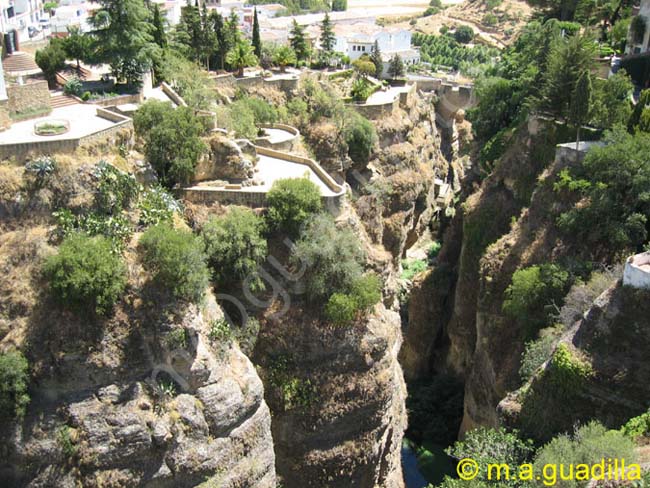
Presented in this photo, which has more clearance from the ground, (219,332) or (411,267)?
(219,332)

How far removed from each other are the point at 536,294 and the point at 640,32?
82.2 ft

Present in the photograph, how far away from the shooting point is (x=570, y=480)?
1894 cm

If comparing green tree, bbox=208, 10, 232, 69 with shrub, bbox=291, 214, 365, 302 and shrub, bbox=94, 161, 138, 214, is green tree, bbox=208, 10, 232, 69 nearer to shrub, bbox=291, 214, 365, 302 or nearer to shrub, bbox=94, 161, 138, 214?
shrub, bbox=291, 214, 365, 302

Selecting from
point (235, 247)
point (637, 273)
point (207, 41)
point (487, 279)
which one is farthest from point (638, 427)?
point (207, 41)

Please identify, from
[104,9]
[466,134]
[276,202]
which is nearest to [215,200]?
[276,202]

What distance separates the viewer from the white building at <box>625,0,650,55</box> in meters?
42.9

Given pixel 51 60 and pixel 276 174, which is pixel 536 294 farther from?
pixel 51 60

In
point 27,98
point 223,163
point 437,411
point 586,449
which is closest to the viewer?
point 586,449

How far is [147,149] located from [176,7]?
138 ft

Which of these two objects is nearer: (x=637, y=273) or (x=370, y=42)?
(x=637, y=273)

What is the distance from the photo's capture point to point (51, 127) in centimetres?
2611

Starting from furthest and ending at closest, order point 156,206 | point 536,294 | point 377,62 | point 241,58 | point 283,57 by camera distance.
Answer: point 377,62
point 283,57
point 241,58
point 536,294
point 156,206

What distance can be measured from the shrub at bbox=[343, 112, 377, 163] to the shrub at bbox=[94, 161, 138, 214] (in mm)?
18247

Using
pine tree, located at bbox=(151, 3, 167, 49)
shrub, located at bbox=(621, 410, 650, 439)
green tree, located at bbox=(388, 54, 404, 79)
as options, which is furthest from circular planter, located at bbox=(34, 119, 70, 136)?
green tree, located at bbox=(388, 54, 404, 79)
